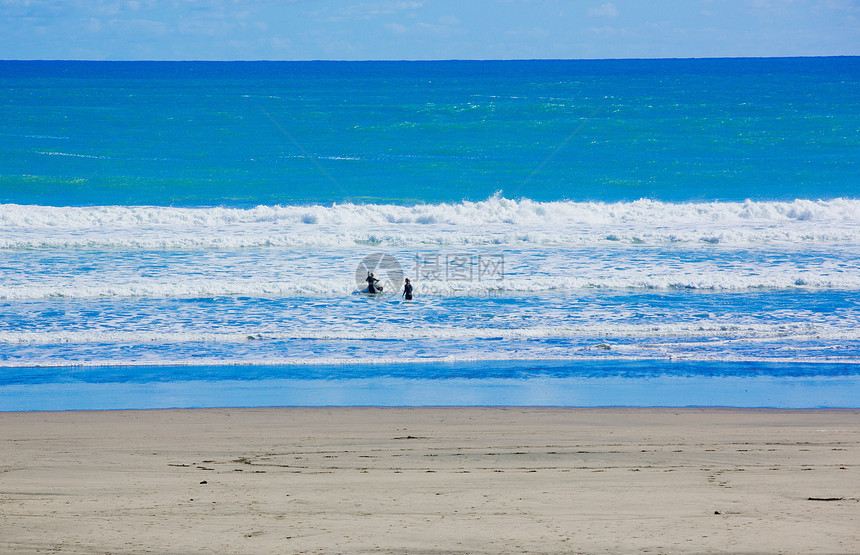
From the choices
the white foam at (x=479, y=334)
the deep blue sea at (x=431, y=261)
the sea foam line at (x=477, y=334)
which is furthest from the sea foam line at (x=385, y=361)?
the sea foam line at (x=477, y=334)

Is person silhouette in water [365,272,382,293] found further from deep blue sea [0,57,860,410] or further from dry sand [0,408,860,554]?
dry sand [0,408,860,554]

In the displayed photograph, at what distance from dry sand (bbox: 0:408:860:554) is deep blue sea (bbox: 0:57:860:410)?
37.0 inches

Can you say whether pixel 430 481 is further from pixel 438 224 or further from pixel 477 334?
pixel 438 224

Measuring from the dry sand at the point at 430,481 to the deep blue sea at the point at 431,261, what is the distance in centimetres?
94

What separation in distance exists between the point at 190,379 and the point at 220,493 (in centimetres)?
403

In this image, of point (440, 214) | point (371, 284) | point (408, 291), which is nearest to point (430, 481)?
point (408, 291)

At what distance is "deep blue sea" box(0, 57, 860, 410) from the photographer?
9.16 m

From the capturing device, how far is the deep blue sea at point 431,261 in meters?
9.16

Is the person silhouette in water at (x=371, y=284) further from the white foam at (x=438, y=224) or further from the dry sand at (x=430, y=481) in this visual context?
the dry sand at (x=430, y=481)

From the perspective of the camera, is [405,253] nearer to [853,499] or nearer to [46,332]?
[46,332]

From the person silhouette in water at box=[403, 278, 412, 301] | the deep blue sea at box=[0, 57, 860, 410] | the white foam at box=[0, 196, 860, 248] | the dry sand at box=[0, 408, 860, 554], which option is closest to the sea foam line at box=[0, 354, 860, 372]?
the deep blue sea at box=[0, 57, 860, 410]

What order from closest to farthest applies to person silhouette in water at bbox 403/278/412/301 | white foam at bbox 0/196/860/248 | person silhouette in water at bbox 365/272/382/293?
person silhouette in water at bbox 403/278/412/301 → person silhouette in water at bbox 365/272/382/293 → white foam at bbox 0/196/860/248

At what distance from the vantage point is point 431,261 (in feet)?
53.9

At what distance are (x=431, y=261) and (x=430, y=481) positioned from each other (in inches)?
434
